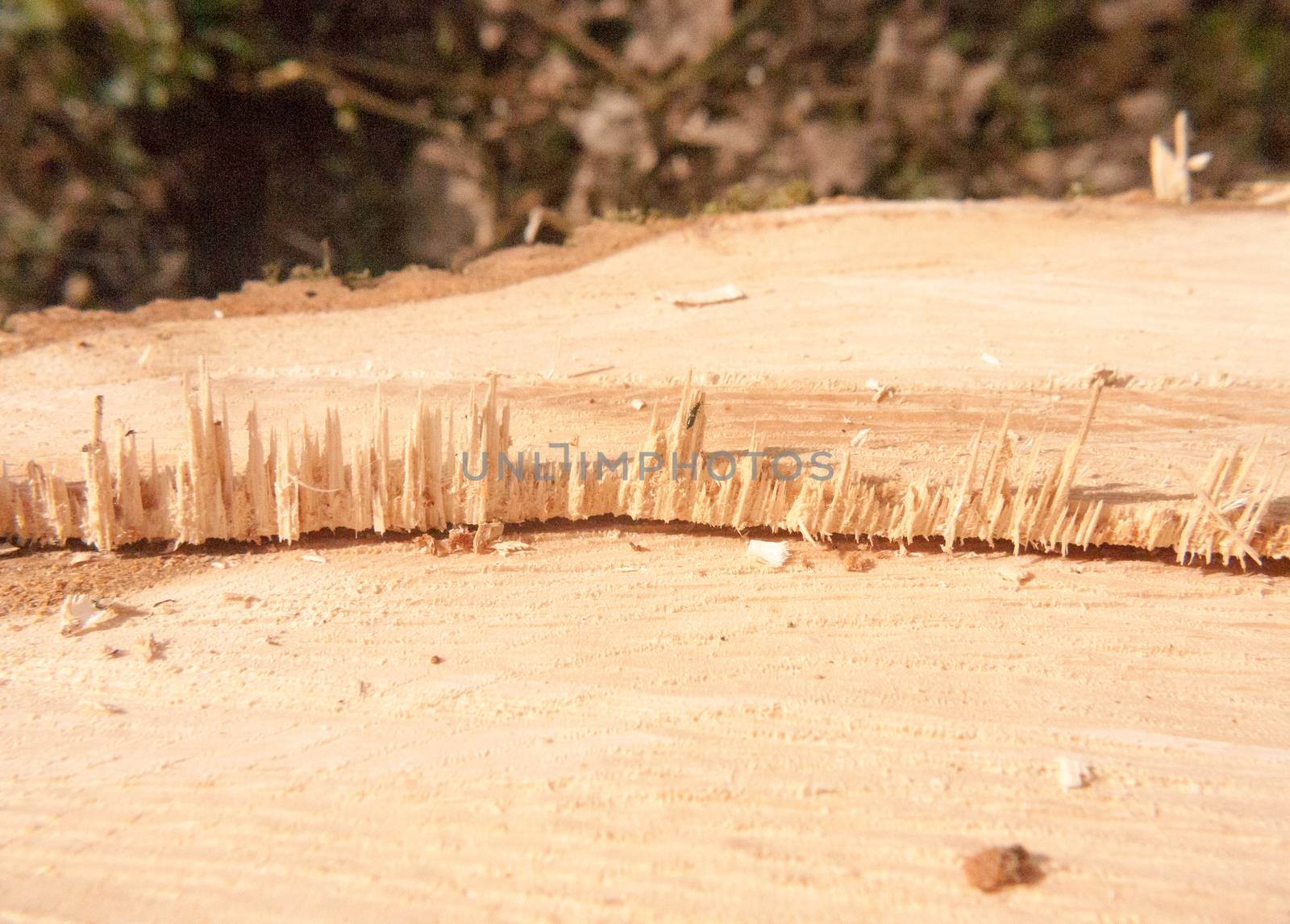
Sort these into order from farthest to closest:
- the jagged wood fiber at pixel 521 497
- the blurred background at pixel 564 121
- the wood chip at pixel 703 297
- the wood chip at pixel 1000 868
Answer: the blurred background at pixel 564 121
the wood chip at pixel 703 297
the jagged wood fiber at pixel 521 497
the wood chip at pixel 1000 868

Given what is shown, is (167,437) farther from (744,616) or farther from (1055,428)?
(1055,428)

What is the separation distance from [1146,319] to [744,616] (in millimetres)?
1180

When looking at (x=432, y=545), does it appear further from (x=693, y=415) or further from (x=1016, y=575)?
(x=1016, y=575)

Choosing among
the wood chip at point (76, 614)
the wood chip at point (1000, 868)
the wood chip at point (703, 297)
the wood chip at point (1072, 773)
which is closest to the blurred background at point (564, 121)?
the wood chip at point (703, 297)

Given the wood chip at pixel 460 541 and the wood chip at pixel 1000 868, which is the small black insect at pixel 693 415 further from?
the wood chip at pixel 1000 868

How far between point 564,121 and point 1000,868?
10.8ft

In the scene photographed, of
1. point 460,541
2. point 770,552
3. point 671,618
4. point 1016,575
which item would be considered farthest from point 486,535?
point 1016,575

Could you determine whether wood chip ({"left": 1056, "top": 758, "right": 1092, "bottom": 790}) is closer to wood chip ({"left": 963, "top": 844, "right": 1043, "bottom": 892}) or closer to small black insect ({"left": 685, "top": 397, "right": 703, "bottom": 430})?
wood chip ({"left": 963, "top": 844, "right": 1043, "bottom": 892})

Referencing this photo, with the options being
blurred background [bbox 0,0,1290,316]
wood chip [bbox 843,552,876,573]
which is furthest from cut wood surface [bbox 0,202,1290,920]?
blurred background [bbox 0,0,1290,316]

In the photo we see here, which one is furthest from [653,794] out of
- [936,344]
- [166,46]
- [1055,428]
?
[166,46]

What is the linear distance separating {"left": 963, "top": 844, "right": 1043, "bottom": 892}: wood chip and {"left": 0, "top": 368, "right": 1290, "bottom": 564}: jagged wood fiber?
573 mm

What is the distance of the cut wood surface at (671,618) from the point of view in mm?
1055

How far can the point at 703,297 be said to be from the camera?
2131mm

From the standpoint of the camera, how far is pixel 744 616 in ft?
4.62
